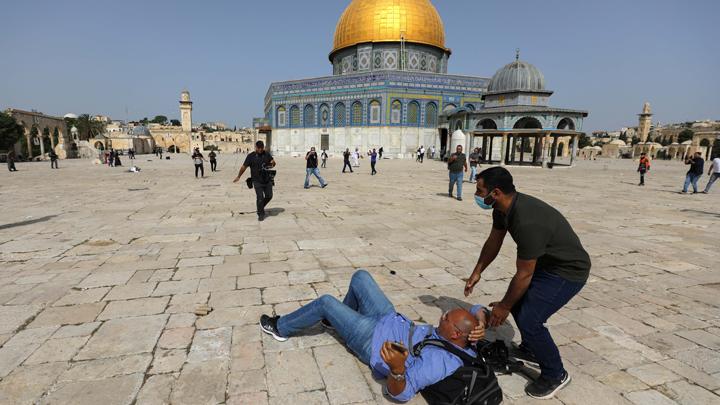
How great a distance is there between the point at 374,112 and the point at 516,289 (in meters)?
37.6

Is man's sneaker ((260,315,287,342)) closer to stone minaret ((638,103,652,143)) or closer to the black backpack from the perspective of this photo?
the black backpack

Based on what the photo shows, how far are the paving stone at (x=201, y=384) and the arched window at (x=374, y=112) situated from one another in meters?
37.1

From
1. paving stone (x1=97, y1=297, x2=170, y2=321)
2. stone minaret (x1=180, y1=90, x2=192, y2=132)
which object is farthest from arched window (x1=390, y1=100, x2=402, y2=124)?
stone minaret (x1=180, y1=90, x2=192, y2=132)

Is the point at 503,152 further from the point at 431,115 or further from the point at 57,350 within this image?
the point at 57,350

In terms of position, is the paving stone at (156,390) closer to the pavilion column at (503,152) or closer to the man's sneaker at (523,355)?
the man's sneaker at (523,355)

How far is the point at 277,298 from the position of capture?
3891 millimetres

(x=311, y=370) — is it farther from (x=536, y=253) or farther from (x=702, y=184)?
(x=702, y=184)

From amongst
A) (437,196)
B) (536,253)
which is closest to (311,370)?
(536,253)

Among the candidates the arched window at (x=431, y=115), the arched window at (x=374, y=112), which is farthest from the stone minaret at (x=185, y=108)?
the arched window at (x=431, y=115)

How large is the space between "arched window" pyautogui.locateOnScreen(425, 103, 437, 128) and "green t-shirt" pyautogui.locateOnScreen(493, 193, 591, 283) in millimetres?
38094

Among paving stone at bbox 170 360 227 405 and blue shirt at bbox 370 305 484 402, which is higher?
blue shirt at bbox 370 305 484 402

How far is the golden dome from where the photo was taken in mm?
40906

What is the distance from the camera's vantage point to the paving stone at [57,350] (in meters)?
2.77

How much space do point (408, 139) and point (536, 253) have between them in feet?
122
